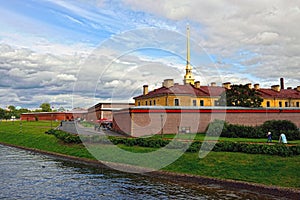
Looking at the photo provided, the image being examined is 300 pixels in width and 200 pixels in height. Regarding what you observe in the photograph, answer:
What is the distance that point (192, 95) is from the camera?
67.1 m

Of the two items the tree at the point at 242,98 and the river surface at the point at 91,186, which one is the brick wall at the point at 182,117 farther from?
the river surface at the point at 91,186

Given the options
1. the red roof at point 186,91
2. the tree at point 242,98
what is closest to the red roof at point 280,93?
the red roof at point 186,91

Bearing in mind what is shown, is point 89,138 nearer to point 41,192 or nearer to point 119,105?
point 41,192

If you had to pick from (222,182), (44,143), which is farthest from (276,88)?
(222,182)

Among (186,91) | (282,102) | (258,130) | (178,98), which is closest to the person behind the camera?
(258,130)

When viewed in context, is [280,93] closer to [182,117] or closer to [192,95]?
[192,95]

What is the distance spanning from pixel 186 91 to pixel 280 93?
2549 cm

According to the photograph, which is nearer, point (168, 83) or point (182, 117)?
point (182, 117)

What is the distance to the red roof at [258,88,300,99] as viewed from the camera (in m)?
74.4

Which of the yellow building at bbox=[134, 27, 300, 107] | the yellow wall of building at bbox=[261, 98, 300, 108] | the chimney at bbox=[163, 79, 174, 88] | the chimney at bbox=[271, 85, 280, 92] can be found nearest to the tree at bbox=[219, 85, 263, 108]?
the yellow building at bbox=[134, 27, 300, 107]

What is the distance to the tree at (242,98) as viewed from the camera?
55.0m

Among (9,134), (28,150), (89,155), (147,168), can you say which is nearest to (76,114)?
(9,134)

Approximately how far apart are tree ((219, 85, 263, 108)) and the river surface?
105 ft

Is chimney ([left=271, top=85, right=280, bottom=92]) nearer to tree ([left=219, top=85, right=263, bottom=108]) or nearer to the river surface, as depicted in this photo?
tree ([left=219, top=85, right=263, bottom=108])
